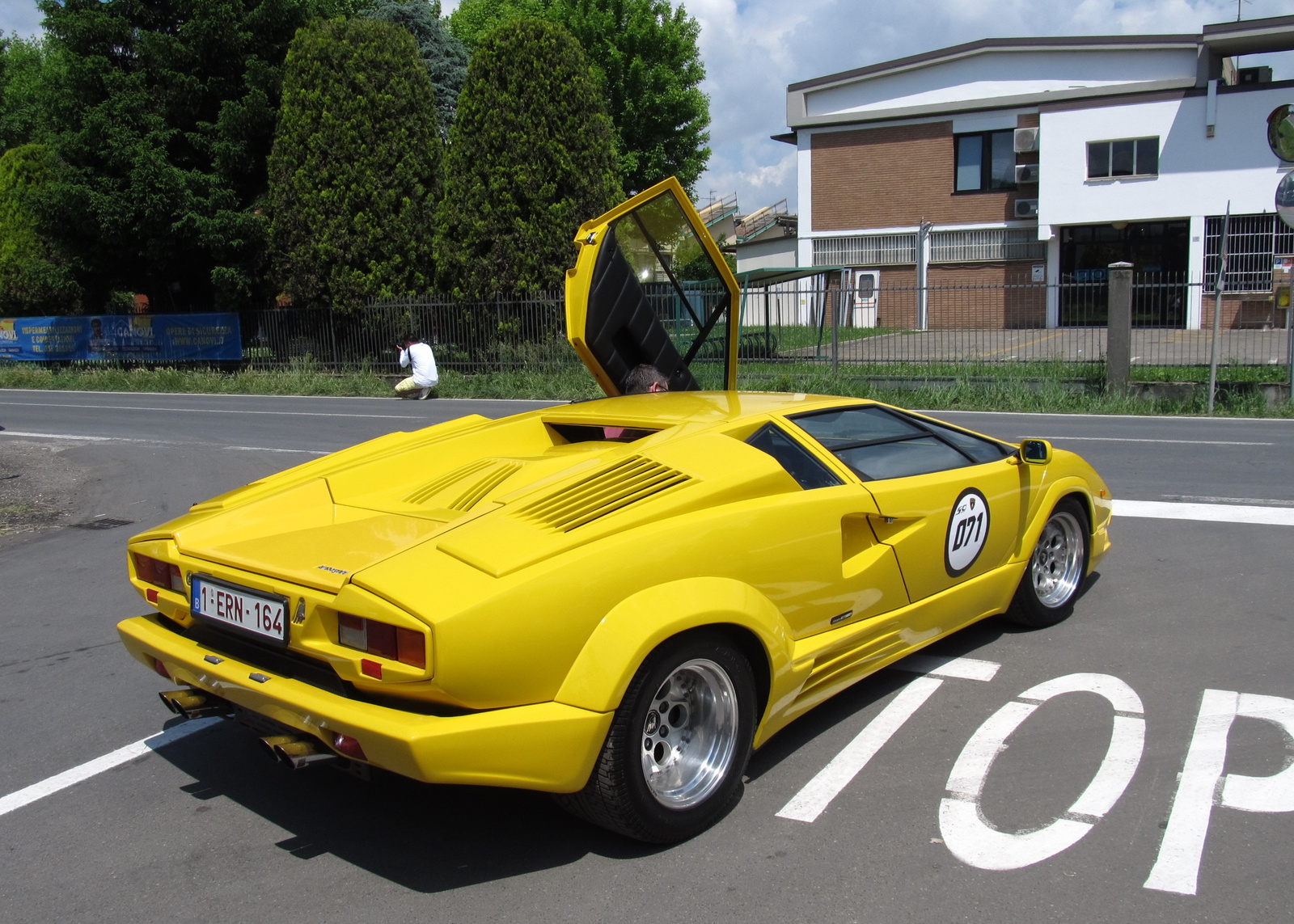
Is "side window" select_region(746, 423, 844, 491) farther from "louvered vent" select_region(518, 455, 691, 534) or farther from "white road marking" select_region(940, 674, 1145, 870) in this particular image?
"white road marking" select_region(940, 674, 1145, 870)

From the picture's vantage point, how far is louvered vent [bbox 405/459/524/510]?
3.75 metres

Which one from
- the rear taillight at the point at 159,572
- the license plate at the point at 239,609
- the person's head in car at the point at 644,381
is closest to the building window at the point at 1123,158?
the person's head in car at the point at 644,381

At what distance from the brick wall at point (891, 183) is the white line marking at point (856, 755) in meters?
32.1

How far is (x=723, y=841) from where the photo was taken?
125 inches

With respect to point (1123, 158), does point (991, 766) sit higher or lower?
lower

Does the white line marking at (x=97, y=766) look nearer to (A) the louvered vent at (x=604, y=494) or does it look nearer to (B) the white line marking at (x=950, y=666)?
(A) the louvered vent at (x=604, y=494)

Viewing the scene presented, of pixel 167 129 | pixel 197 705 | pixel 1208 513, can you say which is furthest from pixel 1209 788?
pixel 167 129

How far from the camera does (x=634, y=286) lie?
6449mm

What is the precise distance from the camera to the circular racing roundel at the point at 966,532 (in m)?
4.23

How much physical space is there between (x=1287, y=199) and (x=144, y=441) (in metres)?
15.3

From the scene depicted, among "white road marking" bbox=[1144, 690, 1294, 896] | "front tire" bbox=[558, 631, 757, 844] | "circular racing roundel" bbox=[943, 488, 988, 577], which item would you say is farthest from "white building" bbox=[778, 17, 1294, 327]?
"front tire" bbox=[558, 631, 757, 844]

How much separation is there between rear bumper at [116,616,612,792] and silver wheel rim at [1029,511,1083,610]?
2.91 m

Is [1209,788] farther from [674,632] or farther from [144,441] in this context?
[144,441]

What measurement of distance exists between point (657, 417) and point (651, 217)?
266cm
